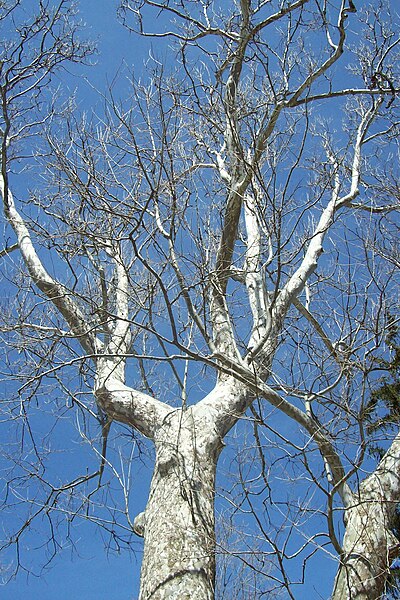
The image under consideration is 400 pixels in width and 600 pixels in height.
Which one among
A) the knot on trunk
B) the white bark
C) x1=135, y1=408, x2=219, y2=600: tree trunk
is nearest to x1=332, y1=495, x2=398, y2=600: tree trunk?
the white bark

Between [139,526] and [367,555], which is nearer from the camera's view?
[367,555]

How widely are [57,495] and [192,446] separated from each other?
1892 mm

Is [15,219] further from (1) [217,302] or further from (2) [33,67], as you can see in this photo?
(1) [217,302]

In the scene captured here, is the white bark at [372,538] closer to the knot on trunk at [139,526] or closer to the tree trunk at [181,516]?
the tree trunk at [181,516]

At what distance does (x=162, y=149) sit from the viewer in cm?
358

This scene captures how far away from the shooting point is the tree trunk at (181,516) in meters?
3.40

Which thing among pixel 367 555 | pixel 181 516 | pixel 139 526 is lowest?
pixel 367 555

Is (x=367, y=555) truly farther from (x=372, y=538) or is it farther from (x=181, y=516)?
(x=181, y=516)

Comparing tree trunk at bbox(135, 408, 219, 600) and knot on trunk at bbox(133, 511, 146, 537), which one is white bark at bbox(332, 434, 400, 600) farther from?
knot on trunk at bbox(133, 511, 146, 537)

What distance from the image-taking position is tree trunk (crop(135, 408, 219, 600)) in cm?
340

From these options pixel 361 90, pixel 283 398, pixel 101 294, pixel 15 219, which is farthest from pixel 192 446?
pixel 361 90

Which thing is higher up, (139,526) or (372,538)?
(139,526)

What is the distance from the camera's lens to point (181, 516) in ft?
12.0

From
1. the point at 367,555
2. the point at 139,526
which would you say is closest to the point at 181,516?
the point at 139,526
